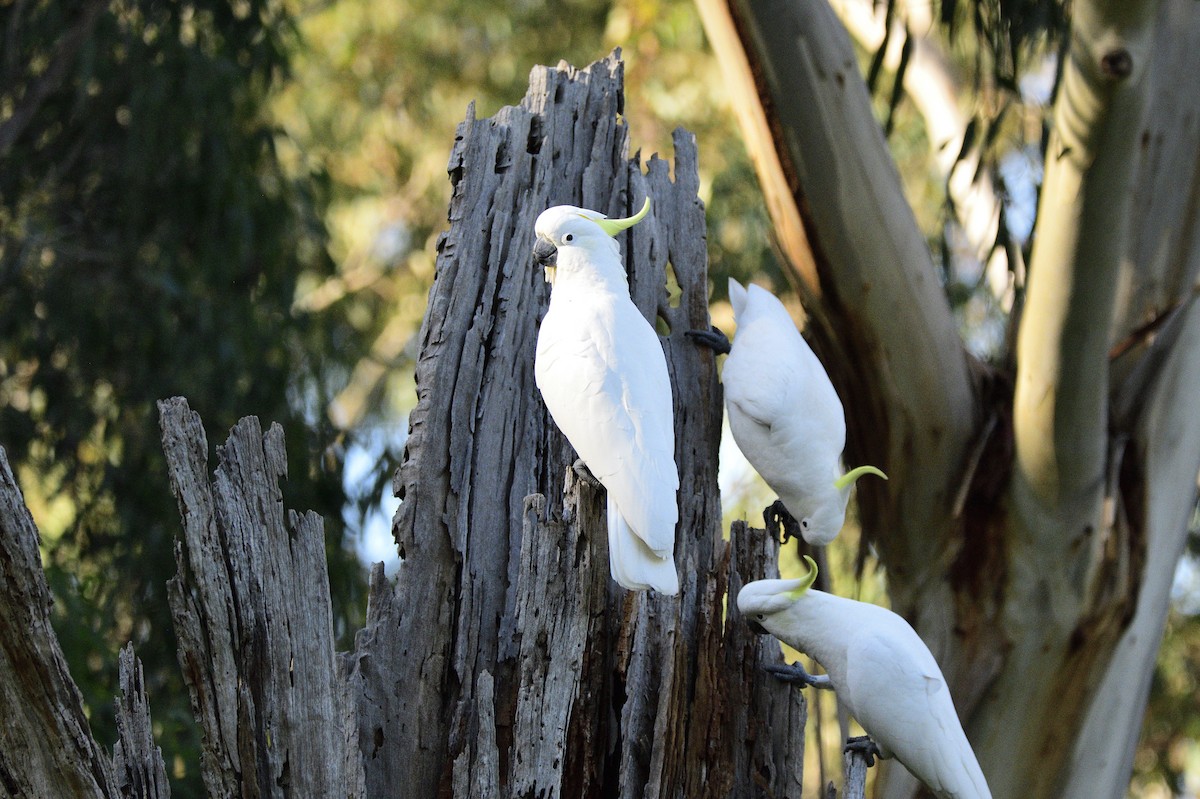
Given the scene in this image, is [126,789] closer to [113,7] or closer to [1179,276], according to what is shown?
[1179,276]

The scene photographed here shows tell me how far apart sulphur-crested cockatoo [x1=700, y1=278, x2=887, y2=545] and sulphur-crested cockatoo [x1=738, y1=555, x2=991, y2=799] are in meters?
0.30

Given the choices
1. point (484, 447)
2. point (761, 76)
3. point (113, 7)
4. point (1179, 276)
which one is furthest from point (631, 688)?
point (113, 7)

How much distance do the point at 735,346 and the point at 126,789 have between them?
4.14ft

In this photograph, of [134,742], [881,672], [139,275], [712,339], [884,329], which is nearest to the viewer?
[134,742]

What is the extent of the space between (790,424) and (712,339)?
248mm

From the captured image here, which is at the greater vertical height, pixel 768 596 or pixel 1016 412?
pixel 1016 412

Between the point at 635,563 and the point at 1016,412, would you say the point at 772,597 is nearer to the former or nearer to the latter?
the point at 635,563

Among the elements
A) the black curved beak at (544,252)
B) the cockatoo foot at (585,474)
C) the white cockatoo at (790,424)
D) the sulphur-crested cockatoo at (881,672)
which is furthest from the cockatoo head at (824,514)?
the black curved beak at (544,252)

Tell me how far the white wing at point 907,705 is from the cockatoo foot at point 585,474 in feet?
1.49

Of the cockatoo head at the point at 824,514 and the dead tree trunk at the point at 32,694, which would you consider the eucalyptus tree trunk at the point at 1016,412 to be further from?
the dead tree trunk at the point at 32,694

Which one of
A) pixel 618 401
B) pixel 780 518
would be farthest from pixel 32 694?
pixel 780 518

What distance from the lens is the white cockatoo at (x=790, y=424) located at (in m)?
2.13

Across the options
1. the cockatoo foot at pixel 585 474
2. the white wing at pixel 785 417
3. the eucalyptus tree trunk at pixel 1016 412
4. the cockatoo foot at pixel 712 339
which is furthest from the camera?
the eucalyptus tree trunk at pixel 1016 412

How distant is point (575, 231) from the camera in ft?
6.57
